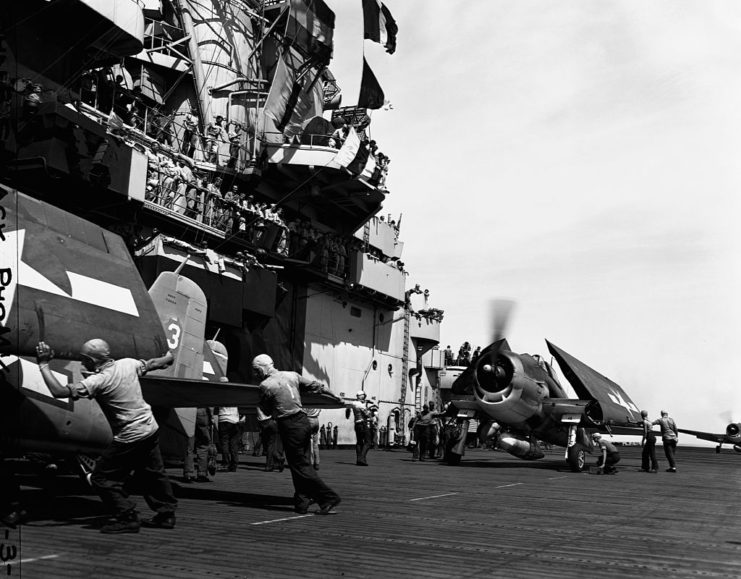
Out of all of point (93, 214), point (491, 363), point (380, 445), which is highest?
point (93, 214)

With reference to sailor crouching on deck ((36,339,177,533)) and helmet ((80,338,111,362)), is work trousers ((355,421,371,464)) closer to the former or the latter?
sailor crouching on deck ((36,339,177,533))

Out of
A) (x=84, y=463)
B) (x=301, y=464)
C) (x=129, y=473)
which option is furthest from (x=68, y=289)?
(x=301, y=464)

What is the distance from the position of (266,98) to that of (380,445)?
19.3m

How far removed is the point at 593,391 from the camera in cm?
2259

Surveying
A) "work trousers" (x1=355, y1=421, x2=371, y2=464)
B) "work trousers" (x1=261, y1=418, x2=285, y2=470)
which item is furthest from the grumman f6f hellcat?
"work trousers" (x1=261, y1=418, x2=285, y2=470)

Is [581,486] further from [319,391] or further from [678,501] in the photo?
[319,391]

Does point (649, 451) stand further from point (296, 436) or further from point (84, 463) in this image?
point (84, 463)

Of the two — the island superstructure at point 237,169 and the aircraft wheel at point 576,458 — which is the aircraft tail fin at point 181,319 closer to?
the island superstructure at point 237,169

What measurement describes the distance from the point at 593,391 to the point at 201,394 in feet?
52.6

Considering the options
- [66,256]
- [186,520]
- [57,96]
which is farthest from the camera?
[57,96]

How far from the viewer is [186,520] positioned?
7.84 m

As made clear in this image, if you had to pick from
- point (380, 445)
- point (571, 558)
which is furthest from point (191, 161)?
point (571, 558)

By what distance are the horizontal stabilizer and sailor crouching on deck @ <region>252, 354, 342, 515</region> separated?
0.26 m

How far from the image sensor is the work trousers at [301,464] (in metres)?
8.80
